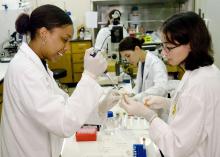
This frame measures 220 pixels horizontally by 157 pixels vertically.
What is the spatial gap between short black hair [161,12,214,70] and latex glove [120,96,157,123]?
28 cm

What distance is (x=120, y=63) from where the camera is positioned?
10.3 feet

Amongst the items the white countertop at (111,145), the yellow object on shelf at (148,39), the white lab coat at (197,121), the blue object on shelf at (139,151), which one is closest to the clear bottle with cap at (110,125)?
the white countertop at (111,145)

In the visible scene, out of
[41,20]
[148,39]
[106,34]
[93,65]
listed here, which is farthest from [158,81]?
[148,39]

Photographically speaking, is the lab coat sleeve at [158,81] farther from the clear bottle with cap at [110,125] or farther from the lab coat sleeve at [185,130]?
the lab coat sleeve at [185,130]

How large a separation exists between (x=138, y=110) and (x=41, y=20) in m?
0.61

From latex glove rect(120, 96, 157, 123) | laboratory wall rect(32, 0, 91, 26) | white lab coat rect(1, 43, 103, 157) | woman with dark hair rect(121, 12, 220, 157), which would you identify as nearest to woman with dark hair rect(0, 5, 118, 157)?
white lab coat rect(1, 43, 103, 157)

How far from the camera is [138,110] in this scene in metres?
1.42

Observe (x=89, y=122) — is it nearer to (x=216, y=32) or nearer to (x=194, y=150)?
(x=194, y=150)

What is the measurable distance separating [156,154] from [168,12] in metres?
4.19

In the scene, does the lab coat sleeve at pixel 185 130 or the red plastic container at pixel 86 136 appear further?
the red plastic container at pixel 86 136

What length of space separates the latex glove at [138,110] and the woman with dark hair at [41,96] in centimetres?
21

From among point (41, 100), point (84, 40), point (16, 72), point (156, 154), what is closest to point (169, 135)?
point (156, 154)

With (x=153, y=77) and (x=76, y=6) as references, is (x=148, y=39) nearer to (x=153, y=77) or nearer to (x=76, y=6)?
(x=76, y=6)

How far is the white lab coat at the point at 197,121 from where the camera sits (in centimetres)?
116
